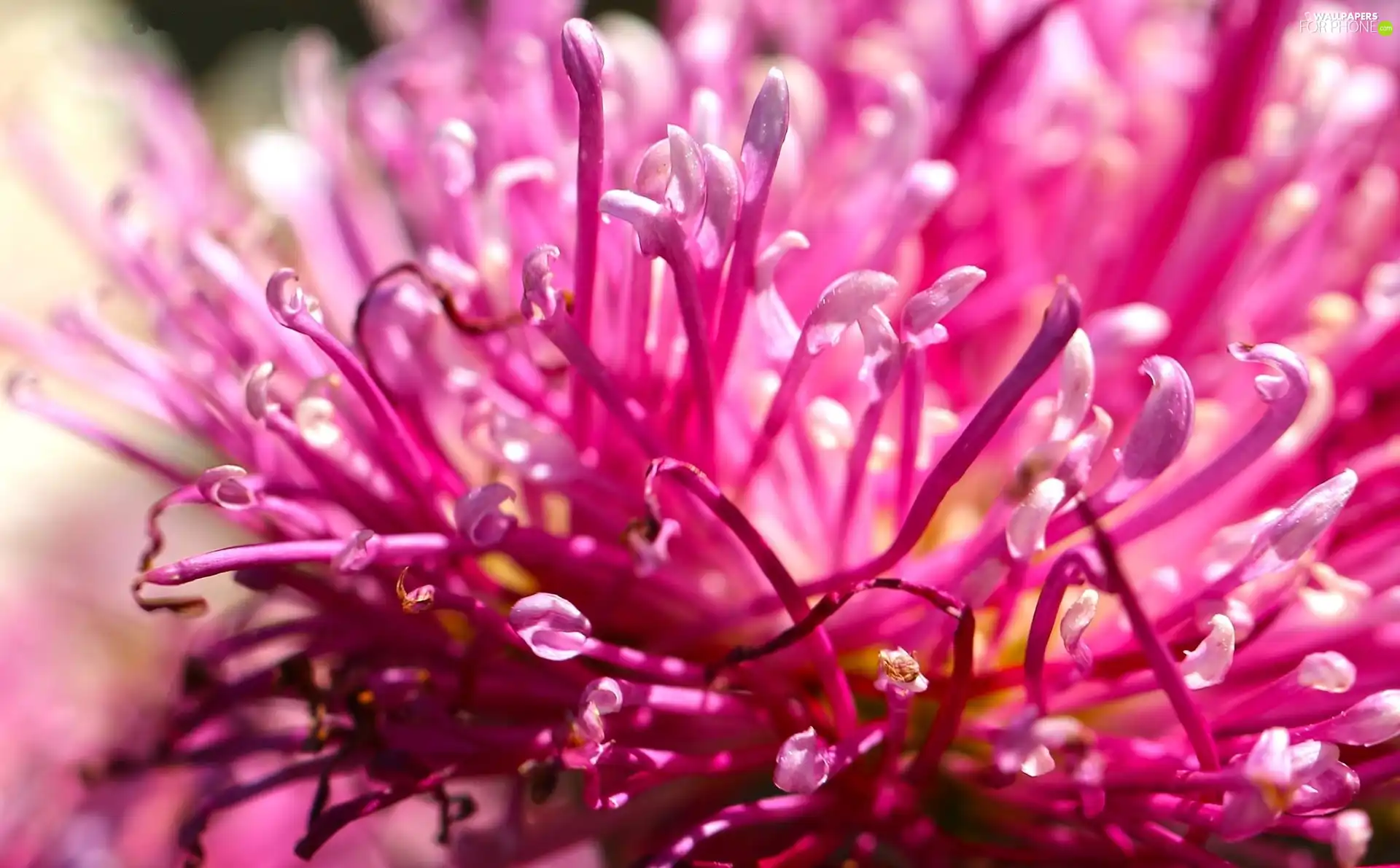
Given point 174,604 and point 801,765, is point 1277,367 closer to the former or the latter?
point 801,765

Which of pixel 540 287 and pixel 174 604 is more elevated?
pixel 540 287

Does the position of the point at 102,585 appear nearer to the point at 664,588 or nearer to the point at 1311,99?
the point at 664,588

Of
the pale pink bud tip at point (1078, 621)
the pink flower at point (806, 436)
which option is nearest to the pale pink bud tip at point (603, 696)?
the pink flower at point (806, 436)

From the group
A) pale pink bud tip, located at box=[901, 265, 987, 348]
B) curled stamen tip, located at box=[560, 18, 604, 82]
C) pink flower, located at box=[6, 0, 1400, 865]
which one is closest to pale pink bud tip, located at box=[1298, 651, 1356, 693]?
pink flower, located at box=[6, 0, 1400, 865]

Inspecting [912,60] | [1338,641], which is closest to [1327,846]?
[1338,641]

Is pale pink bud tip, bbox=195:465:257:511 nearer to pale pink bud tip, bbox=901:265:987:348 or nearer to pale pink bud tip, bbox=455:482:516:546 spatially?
pale pink bud tip, bbox=455:482:516:546

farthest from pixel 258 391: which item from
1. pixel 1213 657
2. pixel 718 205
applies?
pixel 1213 657

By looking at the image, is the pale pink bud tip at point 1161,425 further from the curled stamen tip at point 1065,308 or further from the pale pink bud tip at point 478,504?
the pale pink bud tip at point 478,504
